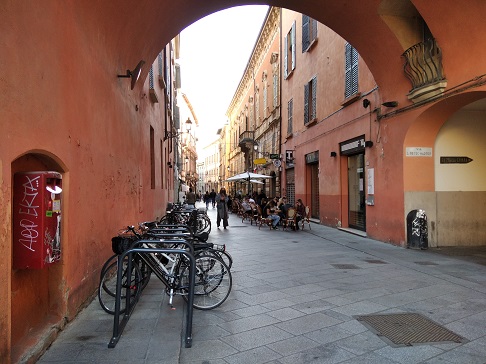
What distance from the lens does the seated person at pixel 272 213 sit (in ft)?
48.2

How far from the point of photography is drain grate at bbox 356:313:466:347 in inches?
154

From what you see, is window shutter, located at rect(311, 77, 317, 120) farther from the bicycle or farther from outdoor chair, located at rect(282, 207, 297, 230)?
the bicycle

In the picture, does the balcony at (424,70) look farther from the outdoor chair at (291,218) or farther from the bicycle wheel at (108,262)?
the bicycle wheel at (108,262)

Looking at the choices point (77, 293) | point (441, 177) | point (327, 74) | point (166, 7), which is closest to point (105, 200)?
point (77, 293)

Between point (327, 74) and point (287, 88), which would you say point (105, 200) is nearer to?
point (327, 74)

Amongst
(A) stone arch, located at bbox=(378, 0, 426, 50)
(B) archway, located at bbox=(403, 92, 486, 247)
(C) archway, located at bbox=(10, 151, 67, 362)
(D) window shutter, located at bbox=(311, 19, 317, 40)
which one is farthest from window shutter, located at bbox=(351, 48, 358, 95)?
(C) archway, located at bbox=(10, 151, 67, 362)

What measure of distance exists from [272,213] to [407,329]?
11119 mm

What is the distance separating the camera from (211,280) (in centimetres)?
515

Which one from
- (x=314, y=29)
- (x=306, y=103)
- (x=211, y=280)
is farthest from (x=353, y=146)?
(x=211, y=280)

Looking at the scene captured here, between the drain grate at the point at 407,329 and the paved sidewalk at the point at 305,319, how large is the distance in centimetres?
3

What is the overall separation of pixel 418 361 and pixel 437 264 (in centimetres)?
480

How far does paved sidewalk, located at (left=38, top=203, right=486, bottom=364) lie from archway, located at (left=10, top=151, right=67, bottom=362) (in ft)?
0.75

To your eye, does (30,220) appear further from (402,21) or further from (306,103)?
(306,103)

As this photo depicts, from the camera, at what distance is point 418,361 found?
11.3ft
